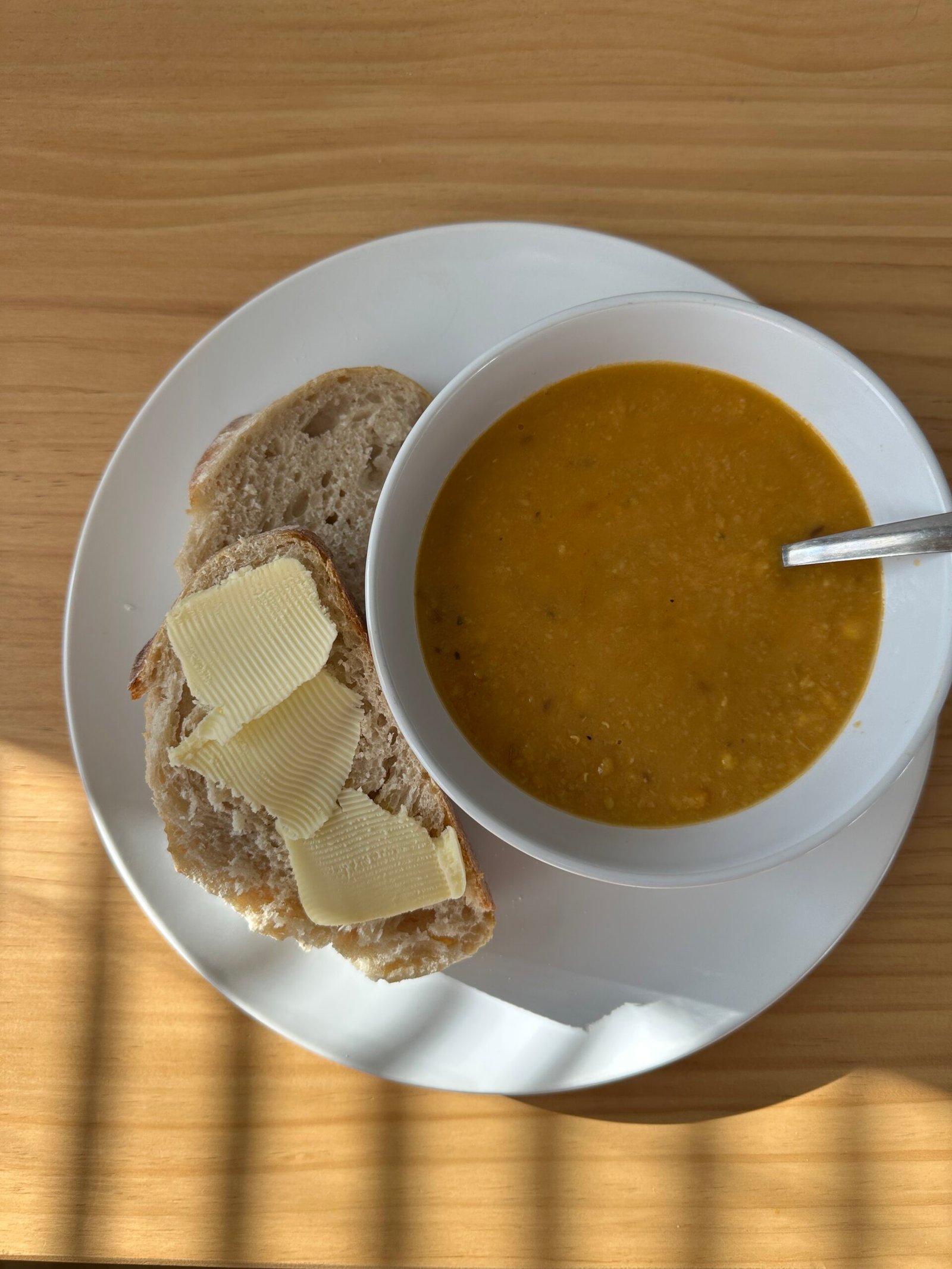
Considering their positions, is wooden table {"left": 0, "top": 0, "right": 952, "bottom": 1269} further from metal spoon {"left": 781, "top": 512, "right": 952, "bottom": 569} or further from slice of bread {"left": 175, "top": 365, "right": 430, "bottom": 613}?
metal spoon {"left": 781, "top": 512, "right": 952, "bottom": 569}

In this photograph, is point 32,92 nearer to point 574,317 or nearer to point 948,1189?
point 574,317

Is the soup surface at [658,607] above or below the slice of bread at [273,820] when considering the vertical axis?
above

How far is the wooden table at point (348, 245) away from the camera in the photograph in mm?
1802

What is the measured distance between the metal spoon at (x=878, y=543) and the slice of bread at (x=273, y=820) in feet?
2.63

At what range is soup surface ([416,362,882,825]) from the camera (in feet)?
5.07

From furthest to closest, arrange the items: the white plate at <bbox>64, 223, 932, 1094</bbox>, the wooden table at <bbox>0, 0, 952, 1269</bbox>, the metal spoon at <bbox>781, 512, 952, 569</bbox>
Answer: the wooden table at <bbox>0, 0, 952, 1269</bbox> < the white plate at <bbox>64, 223, 932, 1094</bbox> < the metal spoon at <bbox>781, 512, 952, 569</bbox>

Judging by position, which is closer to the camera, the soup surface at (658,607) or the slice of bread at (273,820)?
the soup surface at (658,607)

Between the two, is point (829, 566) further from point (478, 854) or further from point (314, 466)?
point (314, 466)

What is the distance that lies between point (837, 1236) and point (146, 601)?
193 centimetres

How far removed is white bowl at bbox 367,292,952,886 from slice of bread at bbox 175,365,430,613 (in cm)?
29

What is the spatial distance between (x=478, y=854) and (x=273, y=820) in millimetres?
421

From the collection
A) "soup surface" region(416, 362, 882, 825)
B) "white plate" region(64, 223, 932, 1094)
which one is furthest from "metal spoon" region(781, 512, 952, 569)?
"white plate" region(64, 223, 932, 1094)

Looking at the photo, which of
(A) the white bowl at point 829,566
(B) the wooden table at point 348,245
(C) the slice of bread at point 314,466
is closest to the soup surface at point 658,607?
(A) the white bowl at point 829,566

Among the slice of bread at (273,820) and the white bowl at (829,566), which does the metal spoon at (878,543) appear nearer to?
the white bowl at (829,566)
